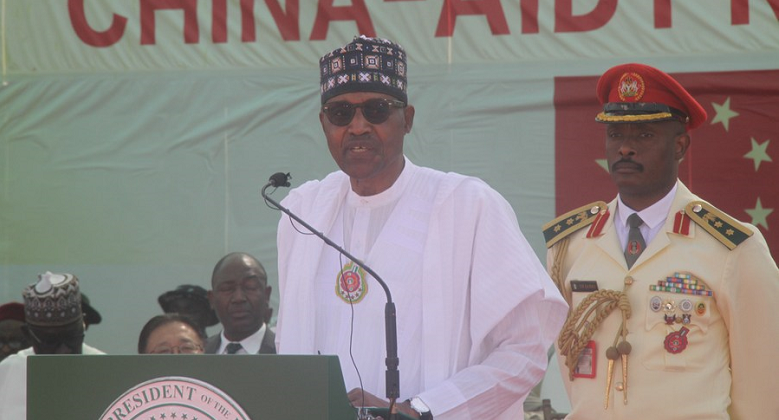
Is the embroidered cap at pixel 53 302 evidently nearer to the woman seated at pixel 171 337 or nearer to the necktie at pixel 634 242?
the woman seated at pixel 171 337

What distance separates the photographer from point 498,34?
779 cm

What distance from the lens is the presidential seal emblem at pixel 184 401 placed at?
293 cm

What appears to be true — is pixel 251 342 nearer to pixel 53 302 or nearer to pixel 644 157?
pixel 53 302

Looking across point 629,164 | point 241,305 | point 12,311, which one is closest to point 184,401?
point 629,164

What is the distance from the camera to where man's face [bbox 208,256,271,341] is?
23.5 ft

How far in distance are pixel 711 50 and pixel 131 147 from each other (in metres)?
4.02

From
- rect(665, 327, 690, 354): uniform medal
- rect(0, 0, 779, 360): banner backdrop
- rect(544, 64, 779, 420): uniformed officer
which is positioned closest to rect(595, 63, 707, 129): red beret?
rect(544, 64, 779, 420): uniformed officer

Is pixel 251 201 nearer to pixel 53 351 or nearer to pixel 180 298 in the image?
pixel 180 298

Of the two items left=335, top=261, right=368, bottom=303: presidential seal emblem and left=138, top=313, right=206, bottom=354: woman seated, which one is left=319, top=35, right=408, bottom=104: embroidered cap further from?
left=138, top=313, right=206, bottom=354: woman seated

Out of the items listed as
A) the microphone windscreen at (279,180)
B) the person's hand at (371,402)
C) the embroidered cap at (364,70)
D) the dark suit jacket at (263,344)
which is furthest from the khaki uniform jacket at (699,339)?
the dark suit jacket at (263,344)

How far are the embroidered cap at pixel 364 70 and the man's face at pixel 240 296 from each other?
11.4 feet

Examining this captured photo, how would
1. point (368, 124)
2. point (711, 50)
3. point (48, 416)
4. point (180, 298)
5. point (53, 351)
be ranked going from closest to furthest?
1. point (48, 416)
2. point (368, 124)
3. point (53, 351)
4. point (711, 50)
5. point (180, 298)

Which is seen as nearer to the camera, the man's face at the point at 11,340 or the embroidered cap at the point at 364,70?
the embroidered cap at the point at 364,70

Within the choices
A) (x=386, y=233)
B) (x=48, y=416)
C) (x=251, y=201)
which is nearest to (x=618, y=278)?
(x=386, y=233)
